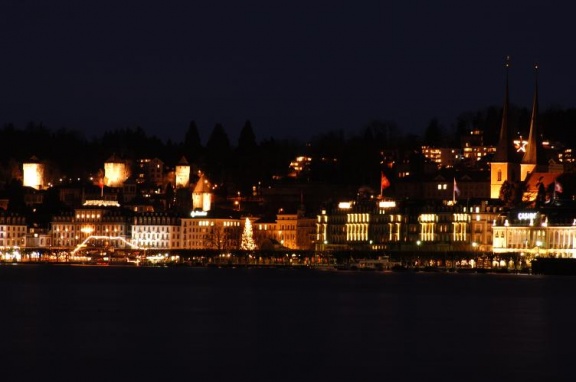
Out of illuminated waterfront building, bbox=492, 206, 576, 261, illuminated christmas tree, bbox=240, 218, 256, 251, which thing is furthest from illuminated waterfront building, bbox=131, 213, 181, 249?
illuminated waterfront building, bbox=492, 206, 576, 261

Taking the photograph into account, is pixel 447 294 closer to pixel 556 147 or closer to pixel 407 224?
pixel 407 224

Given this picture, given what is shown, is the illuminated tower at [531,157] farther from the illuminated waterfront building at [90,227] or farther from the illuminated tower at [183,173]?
the illuminated tower at [183,173]

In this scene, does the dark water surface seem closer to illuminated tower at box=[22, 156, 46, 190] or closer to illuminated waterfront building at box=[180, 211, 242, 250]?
illuminated waterfront building at box=[180, 211, 242, 250]

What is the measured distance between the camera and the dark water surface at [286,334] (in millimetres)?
43469

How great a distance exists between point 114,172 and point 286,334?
140m

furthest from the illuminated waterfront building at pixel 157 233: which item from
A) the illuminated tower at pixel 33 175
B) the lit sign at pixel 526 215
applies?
the lit sign at pixel 526 215

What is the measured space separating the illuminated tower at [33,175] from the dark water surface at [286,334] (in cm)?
10584

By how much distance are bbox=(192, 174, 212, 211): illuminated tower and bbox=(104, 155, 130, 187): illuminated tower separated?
1777 cm

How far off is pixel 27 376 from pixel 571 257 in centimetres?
8557

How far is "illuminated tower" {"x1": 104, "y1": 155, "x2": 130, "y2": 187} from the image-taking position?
191m

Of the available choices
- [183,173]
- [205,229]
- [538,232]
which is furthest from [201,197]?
[538,232]

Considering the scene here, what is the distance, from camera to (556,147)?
167250 millimetres

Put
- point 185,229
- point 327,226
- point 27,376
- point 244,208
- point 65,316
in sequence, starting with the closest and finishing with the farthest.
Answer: point 27,376 → point 65,316 → point 327,226 → point 185,229 → point 244,208

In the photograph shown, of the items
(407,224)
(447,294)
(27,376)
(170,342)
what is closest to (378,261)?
(407,224)
